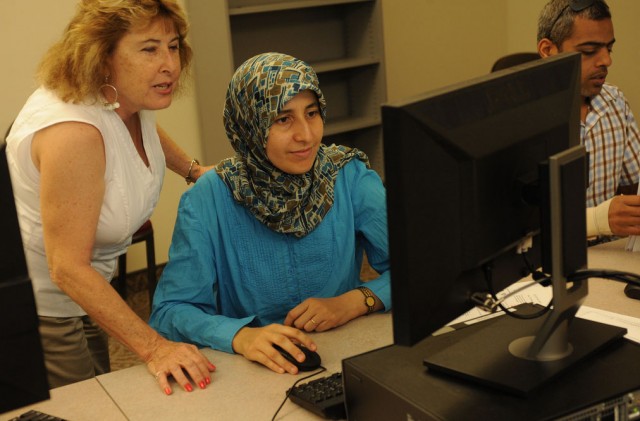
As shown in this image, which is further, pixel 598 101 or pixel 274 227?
pixel 598 101

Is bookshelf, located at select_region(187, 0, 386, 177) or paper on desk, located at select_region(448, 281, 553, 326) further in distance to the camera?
bookshelf, located at select_region(187, 0, 386, 177)

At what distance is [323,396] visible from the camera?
133 cm

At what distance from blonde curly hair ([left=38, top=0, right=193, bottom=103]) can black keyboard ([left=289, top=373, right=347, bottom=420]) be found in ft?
2.67

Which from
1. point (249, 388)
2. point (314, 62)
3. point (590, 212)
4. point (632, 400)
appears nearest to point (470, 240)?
point (632, 400)

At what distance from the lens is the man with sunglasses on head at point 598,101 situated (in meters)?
2.24

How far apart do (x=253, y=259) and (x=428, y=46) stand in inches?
133

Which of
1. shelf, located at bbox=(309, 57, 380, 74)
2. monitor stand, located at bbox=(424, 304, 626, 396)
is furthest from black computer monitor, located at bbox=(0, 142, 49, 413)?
shelf, located at bbox=(309, 57, 380, 74)

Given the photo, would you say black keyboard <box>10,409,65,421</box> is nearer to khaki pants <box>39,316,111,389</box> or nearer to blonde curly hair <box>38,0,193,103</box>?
khaki pants <box>39,316,111,389</box>

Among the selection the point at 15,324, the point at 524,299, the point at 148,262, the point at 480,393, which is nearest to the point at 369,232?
the point at 524,299

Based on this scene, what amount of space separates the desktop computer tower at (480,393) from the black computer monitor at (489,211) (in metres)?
0.02

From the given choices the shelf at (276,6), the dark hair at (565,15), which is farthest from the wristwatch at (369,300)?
the shelf at (276,6)

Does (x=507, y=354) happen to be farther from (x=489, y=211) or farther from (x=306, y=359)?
(x=306, y=359)

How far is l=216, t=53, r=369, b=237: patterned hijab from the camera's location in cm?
173

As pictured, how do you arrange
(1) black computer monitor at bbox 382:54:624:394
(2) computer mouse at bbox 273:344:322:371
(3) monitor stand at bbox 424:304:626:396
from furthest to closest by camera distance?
(2) computer mouse at bbox 273:344:322:371, (3) monitor stand at bbox 424:304:626:396, (1) black computer monitor at bbox 382:54:624:394
